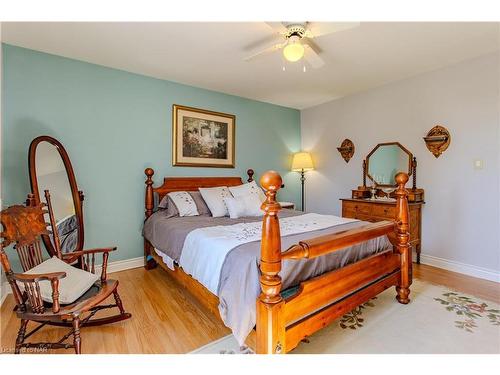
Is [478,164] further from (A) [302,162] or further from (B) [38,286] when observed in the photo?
(B) [38,286]

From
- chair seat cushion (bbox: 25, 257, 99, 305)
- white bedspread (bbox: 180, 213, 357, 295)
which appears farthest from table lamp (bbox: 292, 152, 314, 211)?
chair seat cushion (bbox: 25, 257, 99, 305)

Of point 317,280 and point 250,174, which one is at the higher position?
point 250,174

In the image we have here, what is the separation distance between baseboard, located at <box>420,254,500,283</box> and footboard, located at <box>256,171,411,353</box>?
4.08 feet

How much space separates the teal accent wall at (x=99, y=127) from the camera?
A: 102 inches

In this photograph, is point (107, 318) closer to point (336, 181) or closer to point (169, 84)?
point (169, 84)

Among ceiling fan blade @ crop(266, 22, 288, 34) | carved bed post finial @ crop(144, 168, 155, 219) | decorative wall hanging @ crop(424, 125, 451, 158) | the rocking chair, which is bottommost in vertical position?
the rocking chair

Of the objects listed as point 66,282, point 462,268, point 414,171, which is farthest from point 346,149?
point 66,282

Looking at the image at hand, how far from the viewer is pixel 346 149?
4219mm

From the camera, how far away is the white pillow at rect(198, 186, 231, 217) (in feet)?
10.2

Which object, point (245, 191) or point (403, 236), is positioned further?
point (245, 191)

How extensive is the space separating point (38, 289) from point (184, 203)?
1.70 metres

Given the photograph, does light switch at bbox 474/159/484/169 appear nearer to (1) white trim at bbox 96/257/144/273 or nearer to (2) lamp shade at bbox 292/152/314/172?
(2) lamp shade at bbox 292/152/314/172

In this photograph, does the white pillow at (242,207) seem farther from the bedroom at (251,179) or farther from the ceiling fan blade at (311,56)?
the ceiling fan blade at (311,56)

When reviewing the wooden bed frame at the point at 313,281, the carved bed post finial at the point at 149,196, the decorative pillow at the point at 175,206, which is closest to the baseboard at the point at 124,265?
the carved bed post finial at the point at 149,196
